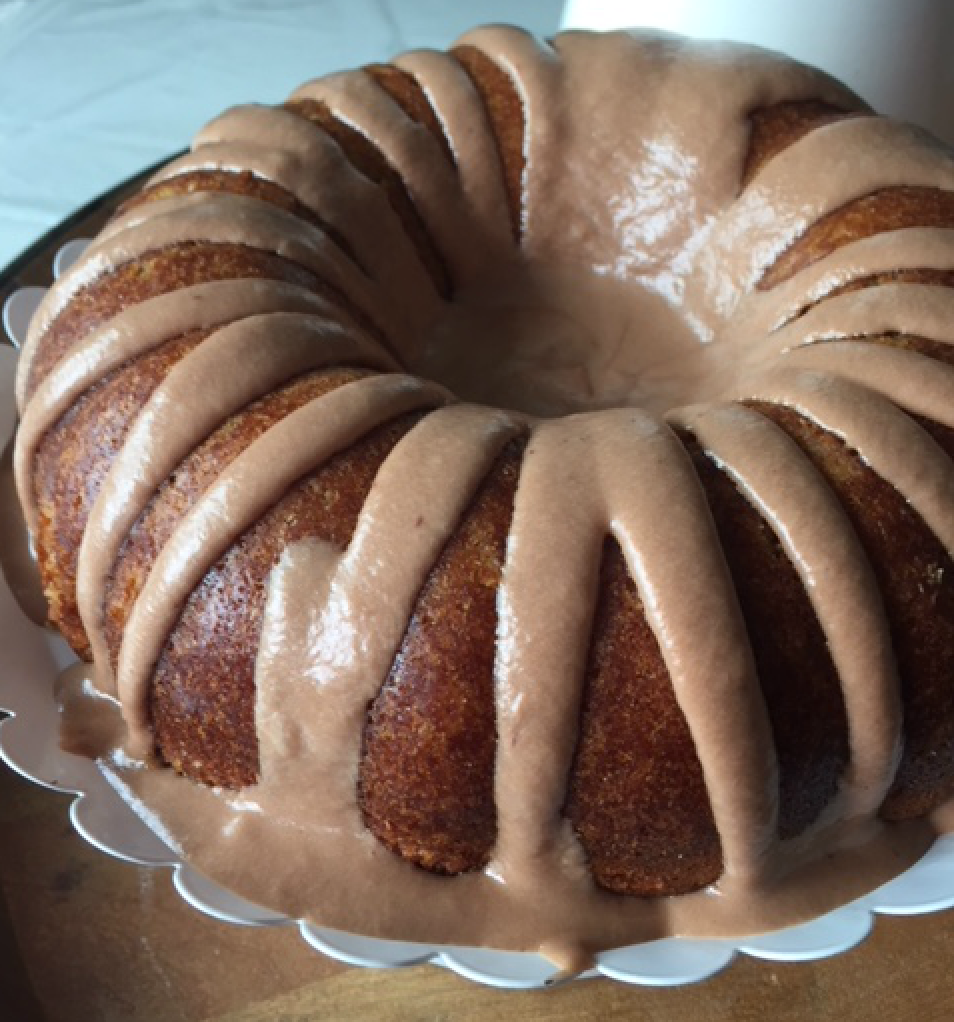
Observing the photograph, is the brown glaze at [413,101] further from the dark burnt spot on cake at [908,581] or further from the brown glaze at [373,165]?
the dark burnt spot on cake at [908,581]

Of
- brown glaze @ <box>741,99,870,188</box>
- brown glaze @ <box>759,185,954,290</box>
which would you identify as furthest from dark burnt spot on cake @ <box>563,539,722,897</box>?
brown glaze @ <box>741,99,870,188</box>

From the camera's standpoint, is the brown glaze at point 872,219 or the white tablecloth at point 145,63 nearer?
the brown glaze at point 872,219

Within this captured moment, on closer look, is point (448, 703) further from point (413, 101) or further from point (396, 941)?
point (413, 101)

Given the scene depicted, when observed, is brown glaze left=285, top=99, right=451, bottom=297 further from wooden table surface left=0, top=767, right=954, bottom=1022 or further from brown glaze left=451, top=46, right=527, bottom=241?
wooden table surface left=0, top=767, right=954, bottom=1022

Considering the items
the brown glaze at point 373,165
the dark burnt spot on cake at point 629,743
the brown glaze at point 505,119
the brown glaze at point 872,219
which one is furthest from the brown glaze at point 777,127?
the dark burnt spot on cake at point 629,743

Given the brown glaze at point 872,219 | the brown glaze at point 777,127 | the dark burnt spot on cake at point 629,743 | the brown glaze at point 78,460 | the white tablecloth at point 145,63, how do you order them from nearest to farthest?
1. the dark burnt spot on cake at point 629,743
2. the brown glaze at point 78,460
3. the brown glaze at point 872,219
4. the brown glaze at point 777,127
5. the white tablecloth at point 145,63

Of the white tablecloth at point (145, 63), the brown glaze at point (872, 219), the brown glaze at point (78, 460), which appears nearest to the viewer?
the brown glaze at point (78, 460)

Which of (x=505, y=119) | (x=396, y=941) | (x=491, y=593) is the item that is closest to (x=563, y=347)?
(x=505, y=119)

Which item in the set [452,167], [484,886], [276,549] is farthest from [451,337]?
[484,886]
